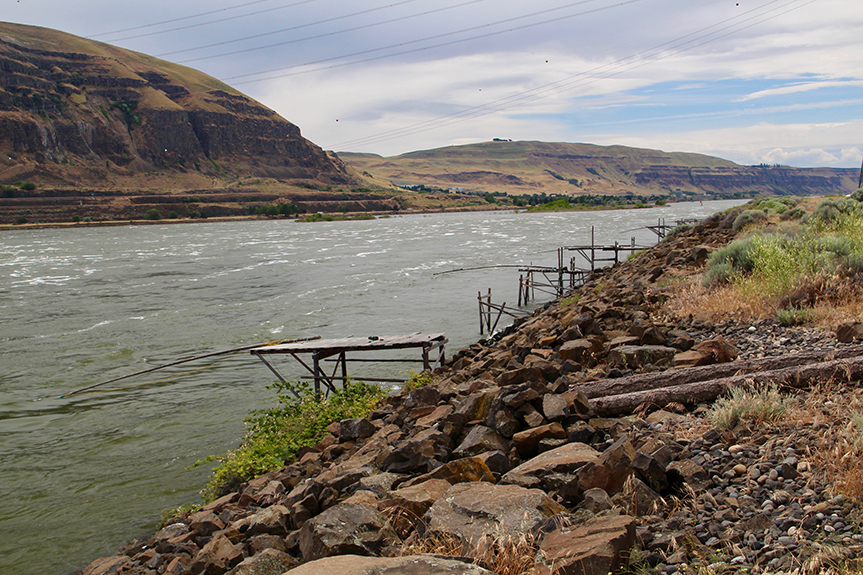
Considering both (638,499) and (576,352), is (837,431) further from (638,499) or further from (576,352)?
(576,352)

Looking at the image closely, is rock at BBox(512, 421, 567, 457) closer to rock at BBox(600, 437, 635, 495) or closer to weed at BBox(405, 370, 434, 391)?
rock at BBox(600, 437, 635, 495)

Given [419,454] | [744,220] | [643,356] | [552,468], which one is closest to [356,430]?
[419,454]

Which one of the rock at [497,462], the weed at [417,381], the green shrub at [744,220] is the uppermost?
the green shrub at [744,220]

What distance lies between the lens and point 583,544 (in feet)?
10.7

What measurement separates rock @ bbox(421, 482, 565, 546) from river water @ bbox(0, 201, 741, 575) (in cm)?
714

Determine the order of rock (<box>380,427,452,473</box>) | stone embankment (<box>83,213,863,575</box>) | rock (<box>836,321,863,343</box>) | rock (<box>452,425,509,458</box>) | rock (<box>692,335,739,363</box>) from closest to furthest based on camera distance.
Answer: stone embankment (<box>83,213,863,575</box>)
rock (<box>452,425,509,458</box>)
rock (<box>380,427,452,473</box>)
rock (<box>836,321,863,343</box>)
rock (<box>692,335,739,363</box>)

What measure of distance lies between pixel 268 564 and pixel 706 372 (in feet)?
14.6

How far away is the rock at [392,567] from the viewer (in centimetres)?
317

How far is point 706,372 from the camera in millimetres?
5754

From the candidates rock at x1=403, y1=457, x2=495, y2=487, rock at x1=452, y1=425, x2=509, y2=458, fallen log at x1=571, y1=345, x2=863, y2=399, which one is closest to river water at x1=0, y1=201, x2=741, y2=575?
rock at x1=452, y1=425, x2=509, y2=458

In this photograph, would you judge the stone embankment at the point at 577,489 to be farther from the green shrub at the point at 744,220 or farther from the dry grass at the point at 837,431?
the green shrub at the point at 744,220

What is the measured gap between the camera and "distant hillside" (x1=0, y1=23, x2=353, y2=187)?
133250 mm

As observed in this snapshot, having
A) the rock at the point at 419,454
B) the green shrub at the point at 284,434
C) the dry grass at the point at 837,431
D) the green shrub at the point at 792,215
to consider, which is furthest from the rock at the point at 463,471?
the green shrub at the point at 792,215

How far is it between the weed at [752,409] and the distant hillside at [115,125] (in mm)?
145342
